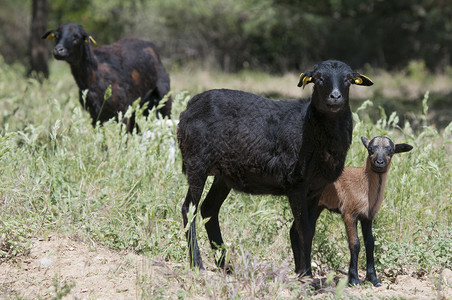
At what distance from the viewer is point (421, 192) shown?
20.2 ft

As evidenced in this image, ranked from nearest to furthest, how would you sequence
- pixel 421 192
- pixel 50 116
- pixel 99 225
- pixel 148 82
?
pixel 99 225 < pixel 421 192 < pixel 50 116 < pixel 148 82

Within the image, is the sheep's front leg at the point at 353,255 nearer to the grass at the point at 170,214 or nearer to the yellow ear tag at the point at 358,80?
the grass at the point at 170,214

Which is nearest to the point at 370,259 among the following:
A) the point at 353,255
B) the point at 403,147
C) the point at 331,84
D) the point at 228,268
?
the point at 353,255

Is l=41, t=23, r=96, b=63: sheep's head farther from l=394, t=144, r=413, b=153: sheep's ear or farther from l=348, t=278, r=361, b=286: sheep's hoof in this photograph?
l=348, t=278, r=361, b=286: sheep's hoof

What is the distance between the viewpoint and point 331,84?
489cm

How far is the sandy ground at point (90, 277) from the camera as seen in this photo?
4660mm

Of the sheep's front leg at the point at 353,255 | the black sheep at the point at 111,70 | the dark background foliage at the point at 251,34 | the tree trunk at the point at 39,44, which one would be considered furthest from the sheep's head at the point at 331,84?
the dark background foliage at the point at 251,34

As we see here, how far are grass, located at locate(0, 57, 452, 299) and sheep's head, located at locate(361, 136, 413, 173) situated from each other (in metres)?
0.67

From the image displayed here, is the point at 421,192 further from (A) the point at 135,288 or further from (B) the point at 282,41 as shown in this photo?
(B) the point at 282,41

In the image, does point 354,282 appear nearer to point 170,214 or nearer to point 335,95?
point 335,95

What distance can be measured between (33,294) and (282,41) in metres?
18.4

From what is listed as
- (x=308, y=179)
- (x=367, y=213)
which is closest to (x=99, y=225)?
(x=308, y=179)

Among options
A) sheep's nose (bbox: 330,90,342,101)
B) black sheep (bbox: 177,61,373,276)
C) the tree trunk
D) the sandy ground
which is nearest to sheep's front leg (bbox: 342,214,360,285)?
the sandy ground

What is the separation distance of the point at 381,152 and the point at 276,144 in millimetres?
958
